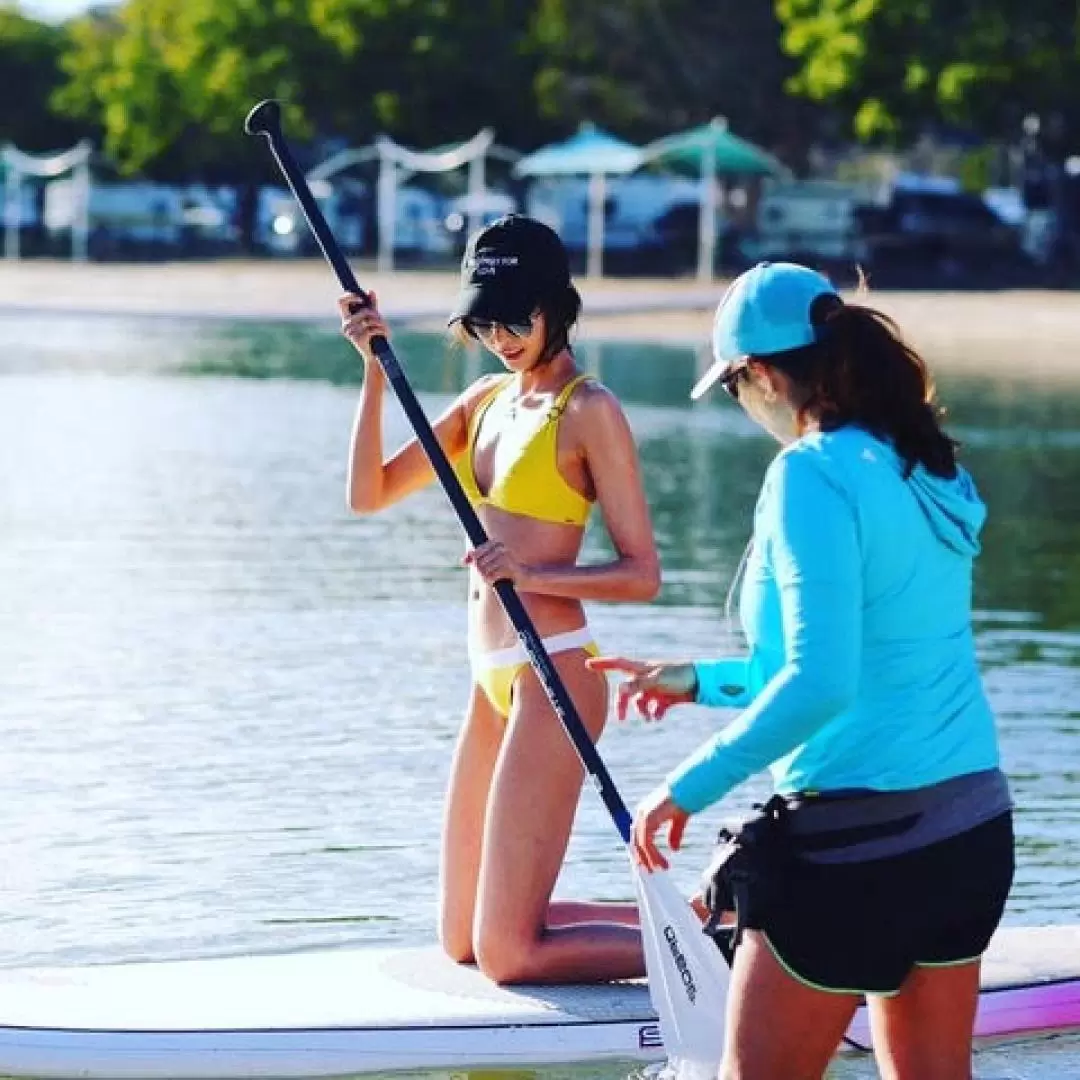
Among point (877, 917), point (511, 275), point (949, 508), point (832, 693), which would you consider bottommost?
point (877, 917)

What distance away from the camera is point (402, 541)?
1773 centimetres

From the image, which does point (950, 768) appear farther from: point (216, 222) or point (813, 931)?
point (216, 222)

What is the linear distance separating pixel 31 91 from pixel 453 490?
8854cm

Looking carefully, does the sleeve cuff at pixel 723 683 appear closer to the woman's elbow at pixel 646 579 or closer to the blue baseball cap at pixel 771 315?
the blue baseball cap at pixel 771 315

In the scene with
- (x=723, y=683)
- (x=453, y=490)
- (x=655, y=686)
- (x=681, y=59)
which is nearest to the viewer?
(x=723, y=683)

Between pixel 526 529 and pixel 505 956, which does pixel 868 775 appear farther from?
pixel 505 956

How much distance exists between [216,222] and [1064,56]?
47.3 m

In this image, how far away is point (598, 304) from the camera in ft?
155

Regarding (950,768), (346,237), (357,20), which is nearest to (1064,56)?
(357,20)

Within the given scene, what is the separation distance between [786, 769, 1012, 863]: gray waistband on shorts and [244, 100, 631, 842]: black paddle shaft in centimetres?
85

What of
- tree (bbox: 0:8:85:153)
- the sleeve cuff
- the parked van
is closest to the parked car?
the parked van

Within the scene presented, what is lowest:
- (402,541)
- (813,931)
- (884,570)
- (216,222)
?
(216,222)

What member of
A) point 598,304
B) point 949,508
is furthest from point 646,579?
point 598,304

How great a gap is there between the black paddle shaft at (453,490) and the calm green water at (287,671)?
1545mm
